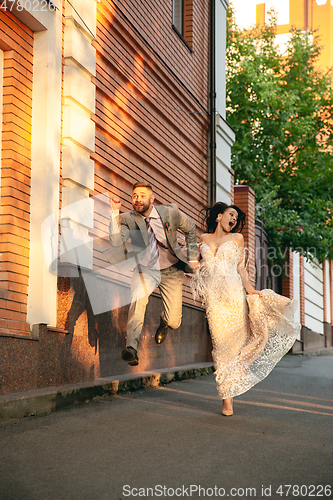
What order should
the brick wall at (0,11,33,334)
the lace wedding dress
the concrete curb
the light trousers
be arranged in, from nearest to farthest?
the concrete curb
the brick wall at (0,11,33,334)
the light trousers
the lace wedding dress

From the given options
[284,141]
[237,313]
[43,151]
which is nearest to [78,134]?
[43,151]

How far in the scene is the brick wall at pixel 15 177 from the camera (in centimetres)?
587

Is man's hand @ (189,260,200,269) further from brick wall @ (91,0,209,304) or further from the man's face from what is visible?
brick wall @ (91,0,209,304)

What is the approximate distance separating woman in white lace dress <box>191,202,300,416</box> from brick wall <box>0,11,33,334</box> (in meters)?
1.87

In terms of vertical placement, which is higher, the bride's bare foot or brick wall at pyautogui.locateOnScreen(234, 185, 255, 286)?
brick wall at pyautogui.locateOnScreen(234, 185, 255, 286)

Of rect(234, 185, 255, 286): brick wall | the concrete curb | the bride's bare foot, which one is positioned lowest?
the bride's bare foot

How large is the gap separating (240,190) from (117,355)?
8.94 m

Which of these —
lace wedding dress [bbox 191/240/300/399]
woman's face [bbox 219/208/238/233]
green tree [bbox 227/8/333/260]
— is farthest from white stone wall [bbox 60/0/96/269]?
green tree [bbox 227/8/333/260]

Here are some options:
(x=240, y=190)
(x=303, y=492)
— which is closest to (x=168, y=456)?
(x=303, y=492)

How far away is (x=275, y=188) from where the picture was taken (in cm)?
2155

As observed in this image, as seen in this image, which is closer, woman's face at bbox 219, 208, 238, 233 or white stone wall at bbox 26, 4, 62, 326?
white stone wall at bbox 26, 4, 62, 326

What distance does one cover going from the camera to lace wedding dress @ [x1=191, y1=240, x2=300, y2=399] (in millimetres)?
6180

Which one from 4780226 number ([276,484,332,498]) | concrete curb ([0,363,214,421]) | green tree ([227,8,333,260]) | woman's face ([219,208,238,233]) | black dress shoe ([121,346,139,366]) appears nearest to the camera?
4780226 number ([276,484,332,498])

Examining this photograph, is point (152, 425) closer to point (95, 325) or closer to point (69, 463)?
point (69, 463)
